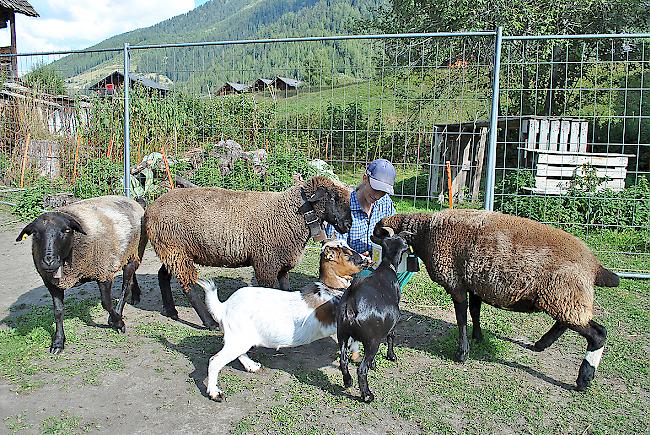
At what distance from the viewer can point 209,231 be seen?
19.8 feet

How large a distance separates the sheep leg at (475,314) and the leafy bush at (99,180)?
28.8 ft

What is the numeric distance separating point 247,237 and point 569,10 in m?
14.1

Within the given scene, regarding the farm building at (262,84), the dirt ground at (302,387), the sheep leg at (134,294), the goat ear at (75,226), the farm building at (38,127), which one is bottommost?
the dirt ground at (302,387)

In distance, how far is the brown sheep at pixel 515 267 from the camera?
450cm

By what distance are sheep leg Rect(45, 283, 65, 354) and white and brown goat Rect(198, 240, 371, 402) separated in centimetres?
180

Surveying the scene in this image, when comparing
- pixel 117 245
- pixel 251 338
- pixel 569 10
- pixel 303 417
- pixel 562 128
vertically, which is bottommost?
pixel 303 417

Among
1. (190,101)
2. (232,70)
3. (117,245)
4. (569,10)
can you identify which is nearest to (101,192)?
(190,101)

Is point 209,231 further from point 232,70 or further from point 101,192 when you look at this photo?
point 101,192

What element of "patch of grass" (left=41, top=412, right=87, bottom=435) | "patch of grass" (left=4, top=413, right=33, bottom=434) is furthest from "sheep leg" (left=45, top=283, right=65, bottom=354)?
"patch of grass" (left=41, top=412, right=87, bottom=435)

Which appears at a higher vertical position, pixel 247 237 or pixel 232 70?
pixel 232 70

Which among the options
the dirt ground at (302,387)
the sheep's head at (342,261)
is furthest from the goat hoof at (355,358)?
the sheep's head at (342,261)

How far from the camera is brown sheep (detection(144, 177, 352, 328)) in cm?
606

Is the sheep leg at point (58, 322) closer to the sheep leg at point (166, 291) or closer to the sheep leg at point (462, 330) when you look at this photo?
the sheep leg at point (166, 291)

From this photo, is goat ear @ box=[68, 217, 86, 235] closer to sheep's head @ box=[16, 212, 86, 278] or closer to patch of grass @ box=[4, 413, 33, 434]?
sheep's head @ box=[16, 212, 86, 278]
